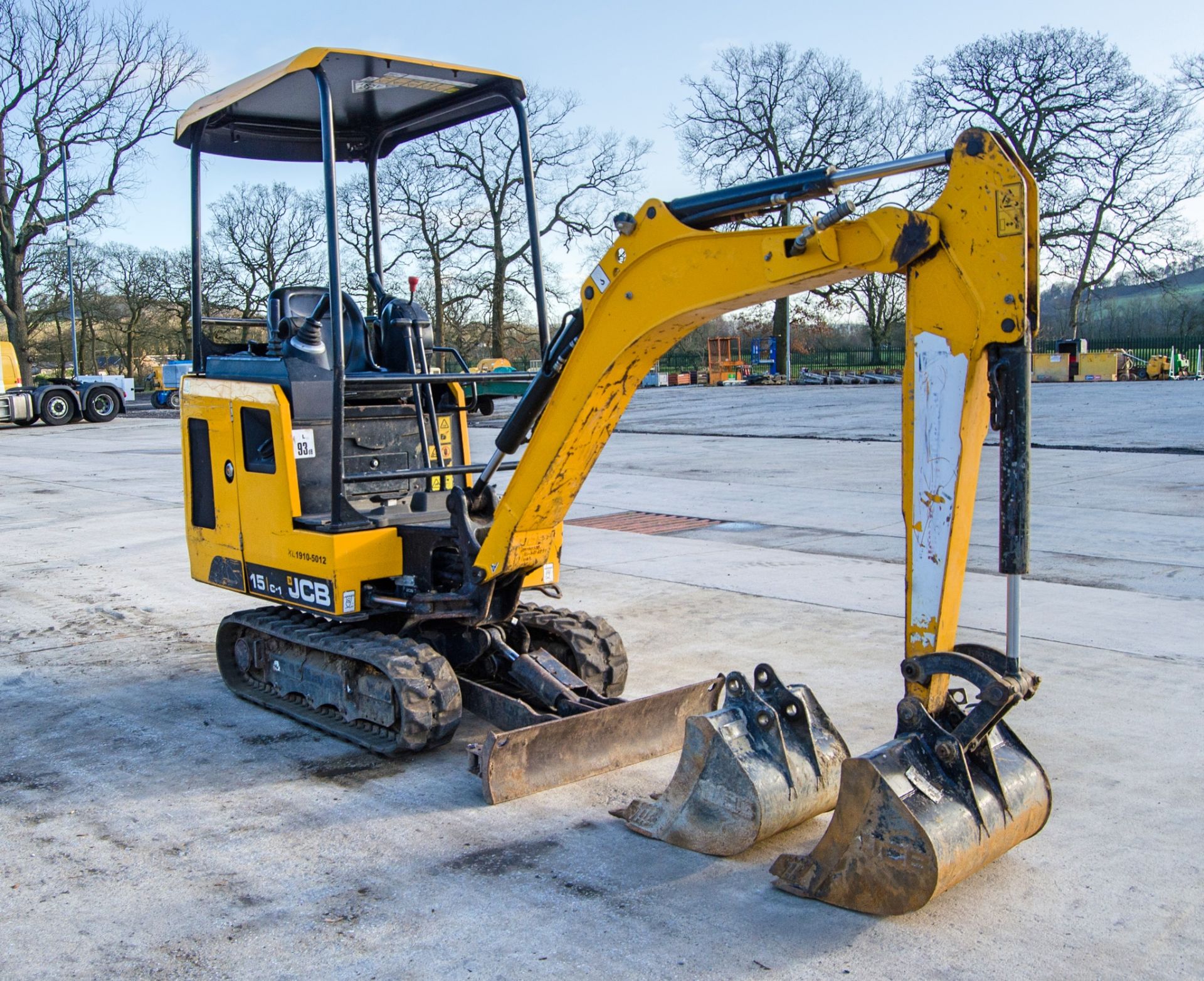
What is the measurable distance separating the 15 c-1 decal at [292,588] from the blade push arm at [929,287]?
6.91 feet

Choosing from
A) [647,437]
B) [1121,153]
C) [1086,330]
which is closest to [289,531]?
[647,437]

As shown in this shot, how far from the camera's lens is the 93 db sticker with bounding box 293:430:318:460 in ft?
18.7

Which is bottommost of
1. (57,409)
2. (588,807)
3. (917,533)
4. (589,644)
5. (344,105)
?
(588,807)

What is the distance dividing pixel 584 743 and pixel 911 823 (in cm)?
176

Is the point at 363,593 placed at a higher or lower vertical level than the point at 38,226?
lower

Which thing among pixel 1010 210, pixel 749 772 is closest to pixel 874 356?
pixel 749 772

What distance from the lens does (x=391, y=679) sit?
516cm

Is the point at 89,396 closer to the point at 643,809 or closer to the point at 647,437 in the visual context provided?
the point at 647,437

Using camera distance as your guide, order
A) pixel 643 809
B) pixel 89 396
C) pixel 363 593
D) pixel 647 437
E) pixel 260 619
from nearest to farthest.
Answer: pixel 643 809 < pixel 363 593 < pixel 260 619 < pixel 647 437 < pixel 89 396

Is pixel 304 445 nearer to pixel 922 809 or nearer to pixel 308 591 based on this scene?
pixel 308 591

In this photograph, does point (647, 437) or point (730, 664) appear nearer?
point (730, 664)

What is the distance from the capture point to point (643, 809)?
4574 mm

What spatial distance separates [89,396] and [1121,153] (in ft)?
121

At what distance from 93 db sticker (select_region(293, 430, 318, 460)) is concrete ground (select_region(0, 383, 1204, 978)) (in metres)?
1.40
